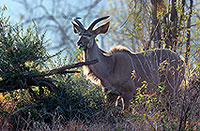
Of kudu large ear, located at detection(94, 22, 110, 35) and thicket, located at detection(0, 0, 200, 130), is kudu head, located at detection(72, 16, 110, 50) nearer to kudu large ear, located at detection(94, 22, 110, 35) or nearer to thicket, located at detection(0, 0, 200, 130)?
kudu large ear, located at detection(94, 22, 110, 35)

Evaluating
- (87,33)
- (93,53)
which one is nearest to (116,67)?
(93,53)

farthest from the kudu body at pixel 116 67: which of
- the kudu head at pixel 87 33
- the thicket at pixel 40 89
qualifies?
the thicket at pixel 40 89

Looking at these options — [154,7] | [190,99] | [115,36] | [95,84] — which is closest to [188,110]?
[190,99]

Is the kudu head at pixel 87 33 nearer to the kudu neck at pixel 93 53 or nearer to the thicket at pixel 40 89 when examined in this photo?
the kudu neck at pixel 93 53

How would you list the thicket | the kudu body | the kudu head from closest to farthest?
the thicket, the kudu head, the kudu body

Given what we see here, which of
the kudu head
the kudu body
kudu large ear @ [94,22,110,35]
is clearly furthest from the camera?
kudu large ear @ [94,22,110,35]

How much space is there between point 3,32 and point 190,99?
3.14 metres

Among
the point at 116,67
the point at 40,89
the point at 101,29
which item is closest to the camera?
the point at 40,89

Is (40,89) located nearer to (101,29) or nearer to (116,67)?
(116,67)

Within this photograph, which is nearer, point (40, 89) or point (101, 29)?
point (40, 89)

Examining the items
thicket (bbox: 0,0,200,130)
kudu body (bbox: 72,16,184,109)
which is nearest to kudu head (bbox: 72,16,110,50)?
kudu body (bbox: 72,16,184,109)

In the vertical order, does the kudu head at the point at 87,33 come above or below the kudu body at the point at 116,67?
above

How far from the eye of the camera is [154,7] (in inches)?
277

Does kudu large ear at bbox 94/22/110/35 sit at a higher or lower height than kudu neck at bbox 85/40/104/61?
higher
